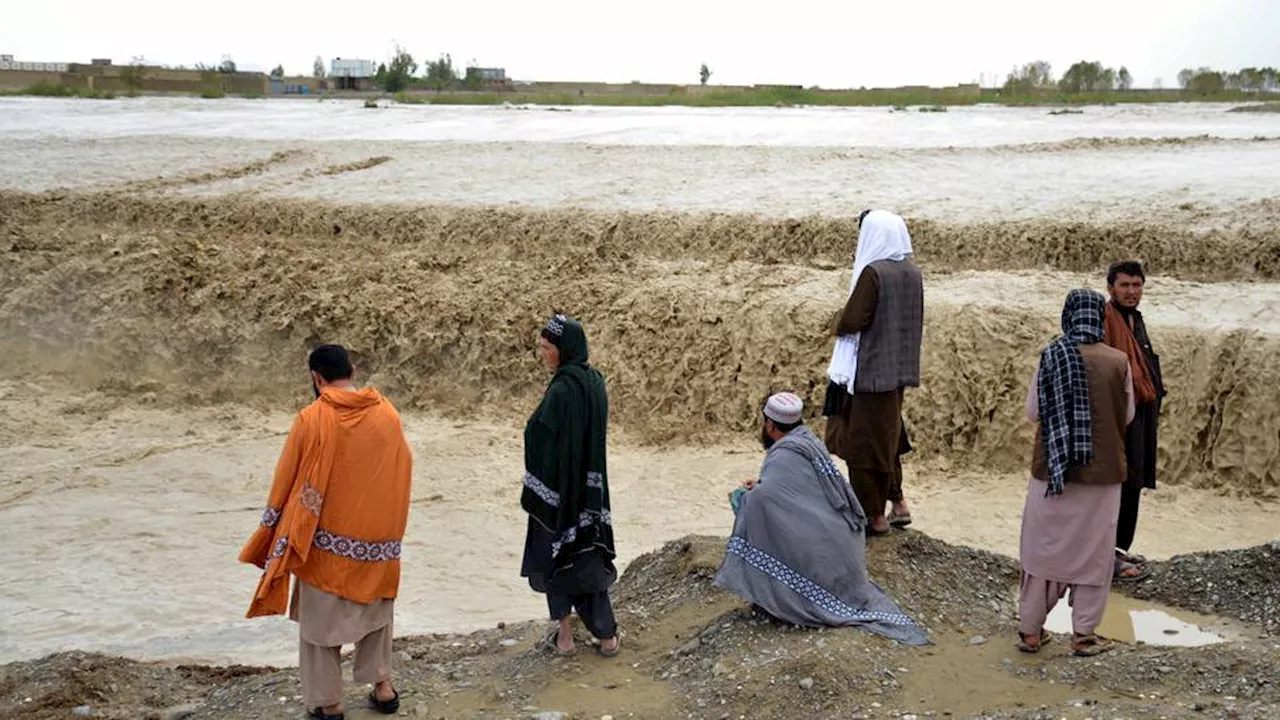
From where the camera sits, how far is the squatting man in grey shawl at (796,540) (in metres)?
5.46

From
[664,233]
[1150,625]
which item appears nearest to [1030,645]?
[1150,625]

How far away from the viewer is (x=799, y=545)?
17.9 feet

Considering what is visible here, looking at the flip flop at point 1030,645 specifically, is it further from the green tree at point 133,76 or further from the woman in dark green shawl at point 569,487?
the green tree at point 133,76

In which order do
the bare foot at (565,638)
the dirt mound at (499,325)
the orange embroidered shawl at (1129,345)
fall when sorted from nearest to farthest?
the bare foot at (565,638)
the orange embroidered shawl at (1129,345)
the dirt mound at (499,325)

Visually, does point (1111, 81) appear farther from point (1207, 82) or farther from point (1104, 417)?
point (1104, 417)

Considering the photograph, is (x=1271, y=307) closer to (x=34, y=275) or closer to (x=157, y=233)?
(x=157, y=233)

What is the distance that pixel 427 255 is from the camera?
13797mm

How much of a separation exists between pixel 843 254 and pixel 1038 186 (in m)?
3.29

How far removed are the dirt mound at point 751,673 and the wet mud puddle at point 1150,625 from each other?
0.28 m

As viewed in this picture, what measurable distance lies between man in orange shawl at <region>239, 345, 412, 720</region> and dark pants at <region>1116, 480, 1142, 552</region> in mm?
3715

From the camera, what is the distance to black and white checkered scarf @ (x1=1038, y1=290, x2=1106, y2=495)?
5.21 meters

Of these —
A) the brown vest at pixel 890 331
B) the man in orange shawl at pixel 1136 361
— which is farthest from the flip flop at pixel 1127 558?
the brown vest at pixel 890 331

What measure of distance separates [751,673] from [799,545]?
1.97 feet

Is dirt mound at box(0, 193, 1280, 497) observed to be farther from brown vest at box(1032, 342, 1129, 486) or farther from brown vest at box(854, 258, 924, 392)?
brown vest at box(1032, 342, 1129, 486)
